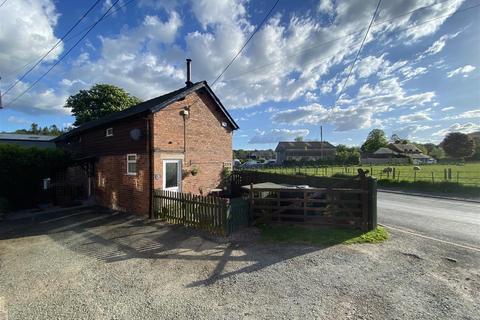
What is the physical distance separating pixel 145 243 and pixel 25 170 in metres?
10.8

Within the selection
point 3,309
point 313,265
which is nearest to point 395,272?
point 313,265

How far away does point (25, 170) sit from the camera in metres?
13.4

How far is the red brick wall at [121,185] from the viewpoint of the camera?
11156mm

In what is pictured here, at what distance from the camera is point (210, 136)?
1441 cm

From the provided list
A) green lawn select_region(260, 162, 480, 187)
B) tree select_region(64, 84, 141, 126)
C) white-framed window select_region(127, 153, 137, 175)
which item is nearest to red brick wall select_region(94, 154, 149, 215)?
white-framed window select_region(127, 153, 137, 175)

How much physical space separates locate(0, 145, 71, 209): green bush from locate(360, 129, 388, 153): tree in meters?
109

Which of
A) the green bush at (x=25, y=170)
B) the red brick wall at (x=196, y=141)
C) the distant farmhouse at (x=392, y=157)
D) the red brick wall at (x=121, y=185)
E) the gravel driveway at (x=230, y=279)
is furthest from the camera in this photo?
the distant farmhouse at (x=392, y=157)

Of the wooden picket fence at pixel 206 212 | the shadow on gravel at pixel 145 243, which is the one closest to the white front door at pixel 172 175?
the wooden picket fence at pixel 206 212

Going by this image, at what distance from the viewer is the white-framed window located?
457 inches

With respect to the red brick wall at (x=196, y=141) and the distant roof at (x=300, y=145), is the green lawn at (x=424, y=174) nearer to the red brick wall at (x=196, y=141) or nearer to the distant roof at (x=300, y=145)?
the red brick wall at (x=196, y=141)

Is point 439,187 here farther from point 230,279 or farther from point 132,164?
point 132,164

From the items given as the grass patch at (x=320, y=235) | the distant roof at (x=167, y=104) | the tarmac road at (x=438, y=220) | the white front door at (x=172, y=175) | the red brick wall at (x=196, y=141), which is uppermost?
the distant roof at (x=167, y=104)

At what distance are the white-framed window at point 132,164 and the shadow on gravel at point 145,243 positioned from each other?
7.44 ft

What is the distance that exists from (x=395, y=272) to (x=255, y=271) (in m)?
3.13
